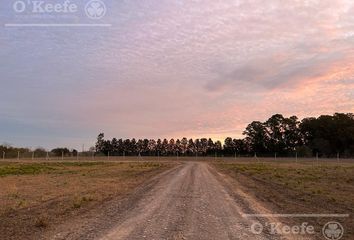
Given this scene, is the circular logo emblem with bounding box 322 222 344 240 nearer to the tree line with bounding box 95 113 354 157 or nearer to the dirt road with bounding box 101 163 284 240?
the dirt road with bounding box 101 163 284 240

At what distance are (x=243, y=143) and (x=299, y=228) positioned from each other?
165950 millimetres

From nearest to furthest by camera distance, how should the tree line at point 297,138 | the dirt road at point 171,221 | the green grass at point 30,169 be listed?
1. the dirt road at point 171,221
2. the green grass at point 30,169
3. the tree line at point 297,138

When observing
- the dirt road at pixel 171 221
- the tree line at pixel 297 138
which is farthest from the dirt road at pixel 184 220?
the tree line at pixel 297 138

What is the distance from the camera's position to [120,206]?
1700 cm

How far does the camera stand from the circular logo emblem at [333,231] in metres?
11.3

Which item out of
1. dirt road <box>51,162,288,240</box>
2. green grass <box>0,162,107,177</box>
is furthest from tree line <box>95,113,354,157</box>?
dirt road <box>51,162,288,240</box>

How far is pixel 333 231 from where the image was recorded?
472 inches

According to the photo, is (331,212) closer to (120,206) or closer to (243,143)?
(120,206)

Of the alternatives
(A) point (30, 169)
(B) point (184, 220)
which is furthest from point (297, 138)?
(B) point (184, 220)

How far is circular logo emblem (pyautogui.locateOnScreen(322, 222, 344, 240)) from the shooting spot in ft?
37.1

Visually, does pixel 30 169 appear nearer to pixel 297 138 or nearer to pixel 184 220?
pixel 184 220

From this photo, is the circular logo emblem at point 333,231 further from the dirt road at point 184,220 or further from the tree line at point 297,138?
the tree line at point 297,138

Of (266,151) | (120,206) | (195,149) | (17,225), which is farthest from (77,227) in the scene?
(195,149)

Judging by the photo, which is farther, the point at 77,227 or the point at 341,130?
the point at 341,130
